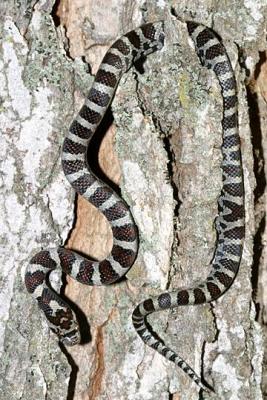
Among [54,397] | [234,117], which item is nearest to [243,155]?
[234,117]

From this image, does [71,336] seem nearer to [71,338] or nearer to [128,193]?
[71,338]

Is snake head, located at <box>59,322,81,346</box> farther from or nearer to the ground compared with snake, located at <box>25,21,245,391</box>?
nearer to the ground

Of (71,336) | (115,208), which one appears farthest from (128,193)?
(71,336)

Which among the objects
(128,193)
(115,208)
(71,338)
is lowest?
(71,338)

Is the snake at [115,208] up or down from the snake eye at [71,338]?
up
